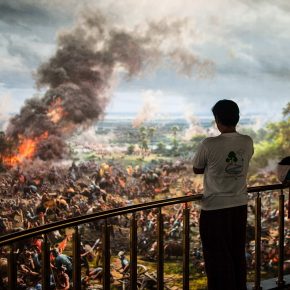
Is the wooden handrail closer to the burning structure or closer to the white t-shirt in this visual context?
the white t-shirt

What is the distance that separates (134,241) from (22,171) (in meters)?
12.5

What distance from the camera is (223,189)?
8.25 ft

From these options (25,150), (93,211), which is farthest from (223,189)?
(25,150)

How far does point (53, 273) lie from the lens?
43.4 ft

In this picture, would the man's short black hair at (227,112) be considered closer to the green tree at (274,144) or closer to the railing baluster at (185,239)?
the railing baluster at (185,239)

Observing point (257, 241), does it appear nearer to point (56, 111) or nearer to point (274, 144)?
point (56, 111)

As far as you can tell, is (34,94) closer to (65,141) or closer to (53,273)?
(65,141)

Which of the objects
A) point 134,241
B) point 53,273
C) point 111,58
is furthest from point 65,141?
point 134,241

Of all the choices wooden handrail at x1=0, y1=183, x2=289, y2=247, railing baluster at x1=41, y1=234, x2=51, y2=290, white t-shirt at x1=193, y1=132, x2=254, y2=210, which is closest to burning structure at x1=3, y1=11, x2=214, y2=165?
wooden handrail at x1=0, y1=183, x2=289, y2=247

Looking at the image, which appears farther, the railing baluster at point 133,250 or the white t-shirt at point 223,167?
the railing baluster at point 133,250

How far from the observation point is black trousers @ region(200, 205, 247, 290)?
253cm

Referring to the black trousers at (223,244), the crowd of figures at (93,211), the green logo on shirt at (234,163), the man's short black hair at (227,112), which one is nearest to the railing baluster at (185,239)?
the black trousers at (223,244)

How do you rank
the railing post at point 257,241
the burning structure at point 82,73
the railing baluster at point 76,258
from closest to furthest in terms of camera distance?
the railing baluster at point 76,258, the railing post at point 257,241, the burning structure at point 82,73

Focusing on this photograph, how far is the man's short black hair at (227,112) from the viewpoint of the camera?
8.27 ft
